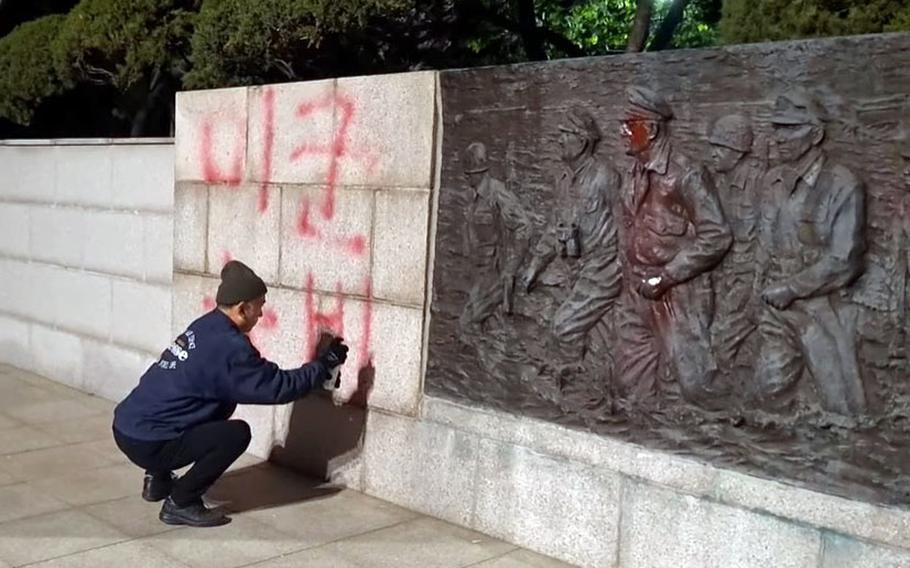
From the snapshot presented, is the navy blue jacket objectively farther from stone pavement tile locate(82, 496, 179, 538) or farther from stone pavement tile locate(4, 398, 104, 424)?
stone pavement tile locate(4, 398, 104, 424)

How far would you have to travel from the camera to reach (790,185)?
3.94m

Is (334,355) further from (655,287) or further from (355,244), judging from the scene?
(655,287)

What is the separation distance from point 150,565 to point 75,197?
462 centimetres

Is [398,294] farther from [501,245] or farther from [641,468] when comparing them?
[641,468]

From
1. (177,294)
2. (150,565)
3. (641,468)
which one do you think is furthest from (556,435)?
(177,294)

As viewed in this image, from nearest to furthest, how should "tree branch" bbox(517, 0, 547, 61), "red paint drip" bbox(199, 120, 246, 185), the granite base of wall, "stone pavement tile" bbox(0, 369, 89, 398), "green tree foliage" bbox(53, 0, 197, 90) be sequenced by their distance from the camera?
the granite base of wall → "red paint drip" bbox(199, 120, 246, 185) → "stone pavement tile" bbox(0, 369, 89, 398) → "green tree foliage" bbox(53, 0, 197, 90) → "tree branch" bbox(517, 0, 547, 61)

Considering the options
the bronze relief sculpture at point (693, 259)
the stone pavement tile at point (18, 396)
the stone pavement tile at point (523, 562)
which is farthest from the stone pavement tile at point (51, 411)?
the stone pavement tile at point (523, 562)

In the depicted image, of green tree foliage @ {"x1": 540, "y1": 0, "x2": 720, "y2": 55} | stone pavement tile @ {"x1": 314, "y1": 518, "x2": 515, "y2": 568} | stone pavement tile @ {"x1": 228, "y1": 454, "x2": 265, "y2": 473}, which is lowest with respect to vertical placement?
stone pavement tile @ {"x1": 228, "y1": 454, "x2": 265, "y2": 473}

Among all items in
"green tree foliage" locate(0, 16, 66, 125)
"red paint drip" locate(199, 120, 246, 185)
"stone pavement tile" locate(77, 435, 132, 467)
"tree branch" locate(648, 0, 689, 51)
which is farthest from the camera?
"green tree foliage" locate(0, 16, 66, 125)

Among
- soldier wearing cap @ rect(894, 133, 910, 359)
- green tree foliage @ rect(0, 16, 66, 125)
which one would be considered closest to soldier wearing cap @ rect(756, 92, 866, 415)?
soldier wearing cap @ rect(894, 133, 910, 359)

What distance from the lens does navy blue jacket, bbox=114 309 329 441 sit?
506 cm

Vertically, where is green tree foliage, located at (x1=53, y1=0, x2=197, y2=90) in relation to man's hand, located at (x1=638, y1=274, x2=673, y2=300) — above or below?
above

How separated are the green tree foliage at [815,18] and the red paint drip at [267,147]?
109 inches

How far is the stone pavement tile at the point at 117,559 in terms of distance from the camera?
4648 millimetres
